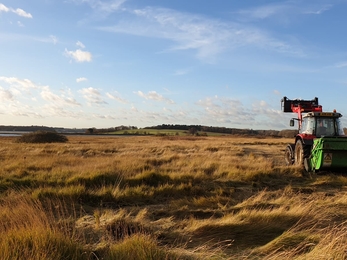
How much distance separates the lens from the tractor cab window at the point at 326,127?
15.2 m

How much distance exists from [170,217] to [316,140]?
9.20m

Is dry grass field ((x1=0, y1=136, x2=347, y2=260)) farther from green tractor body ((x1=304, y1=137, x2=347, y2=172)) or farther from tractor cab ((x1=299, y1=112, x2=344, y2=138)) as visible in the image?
tractor cab ((x1=299, y1=112, x2=344, y2=138))

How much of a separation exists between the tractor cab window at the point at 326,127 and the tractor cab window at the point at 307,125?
26cm

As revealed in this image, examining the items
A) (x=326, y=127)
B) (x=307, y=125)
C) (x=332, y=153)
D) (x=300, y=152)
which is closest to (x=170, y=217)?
(x=332, y=153)

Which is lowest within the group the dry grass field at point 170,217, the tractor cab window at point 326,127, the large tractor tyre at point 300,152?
the dry grass field at point 170,217

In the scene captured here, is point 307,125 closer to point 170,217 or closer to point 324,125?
point 324,125

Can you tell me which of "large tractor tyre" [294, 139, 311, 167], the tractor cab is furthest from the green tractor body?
the tractor cab

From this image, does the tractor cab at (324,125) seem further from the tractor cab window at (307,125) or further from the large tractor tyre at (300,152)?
the large tractor tyre at (300,152)

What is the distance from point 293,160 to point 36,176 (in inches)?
483

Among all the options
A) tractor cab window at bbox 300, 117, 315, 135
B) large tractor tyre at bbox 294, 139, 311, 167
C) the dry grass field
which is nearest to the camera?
the dry grass field

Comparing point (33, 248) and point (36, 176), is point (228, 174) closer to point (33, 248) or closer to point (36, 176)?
point (36, 176)

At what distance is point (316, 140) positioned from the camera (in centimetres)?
1386

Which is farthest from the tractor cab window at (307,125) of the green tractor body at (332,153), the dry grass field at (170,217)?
the dry grass field at (170,217)

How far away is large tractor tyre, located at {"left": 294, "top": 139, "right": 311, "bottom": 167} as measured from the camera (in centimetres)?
1495
